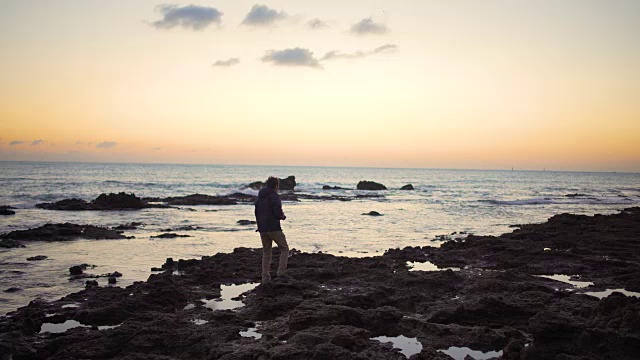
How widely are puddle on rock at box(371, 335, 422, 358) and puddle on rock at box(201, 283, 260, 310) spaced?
3.15m

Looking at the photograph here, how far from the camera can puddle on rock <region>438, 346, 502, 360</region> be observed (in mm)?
6000

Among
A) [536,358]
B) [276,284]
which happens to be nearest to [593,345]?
[536,358]

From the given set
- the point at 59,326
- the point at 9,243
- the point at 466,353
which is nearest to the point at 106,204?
the point at 9,243

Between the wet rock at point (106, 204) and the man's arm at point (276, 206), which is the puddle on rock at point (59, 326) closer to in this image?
the man's arm at point (276, 206)

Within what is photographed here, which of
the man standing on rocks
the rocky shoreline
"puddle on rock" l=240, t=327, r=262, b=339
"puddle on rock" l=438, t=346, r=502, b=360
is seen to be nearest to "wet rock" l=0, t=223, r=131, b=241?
the rocky shoreline

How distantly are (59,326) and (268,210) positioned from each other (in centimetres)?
425

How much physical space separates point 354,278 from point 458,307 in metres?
3.14

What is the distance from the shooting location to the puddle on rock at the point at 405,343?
6.21m

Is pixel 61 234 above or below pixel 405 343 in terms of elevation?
below

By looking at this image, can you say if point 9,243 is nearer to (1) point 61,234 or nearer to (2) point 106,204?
(1) point 61,234

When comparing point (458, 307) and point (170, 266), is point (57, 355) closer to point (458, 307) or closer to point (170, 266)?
point (458, 307)

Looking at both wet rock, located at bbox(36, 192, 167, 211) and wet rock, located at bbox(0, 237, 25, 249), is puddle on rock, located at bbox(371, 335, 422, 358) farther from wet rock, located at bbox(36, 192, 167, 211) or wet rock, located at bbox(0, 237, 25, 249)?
wet rock, located at bbox(36, 192, 167, 211)

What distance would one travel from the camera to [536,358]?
550cm

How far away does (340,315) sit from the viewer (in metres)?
7.17
